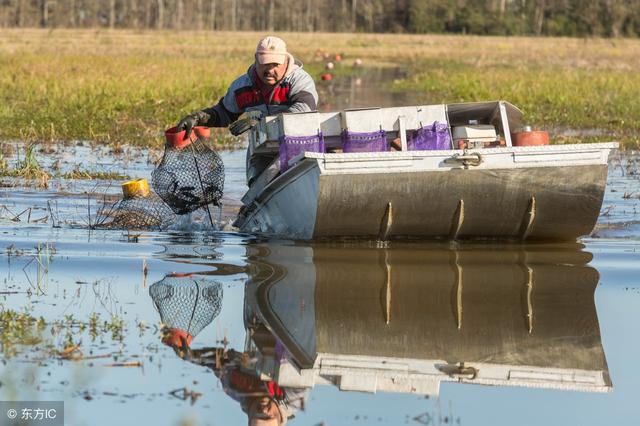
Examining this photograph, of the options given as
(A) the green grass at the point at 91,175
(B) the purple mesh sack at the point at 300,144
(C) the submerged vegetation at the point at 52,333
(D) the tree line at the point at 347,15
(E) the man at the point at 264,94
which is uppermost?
(E) the man at the point at 264,94

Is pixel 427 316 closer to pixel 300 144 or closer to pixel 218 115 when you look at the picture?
pixel 300 144

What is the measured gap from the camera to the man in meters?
10.2

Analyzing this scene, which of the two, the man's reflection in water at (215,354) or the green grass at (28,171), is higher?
the man's reflection in water at (215,354)

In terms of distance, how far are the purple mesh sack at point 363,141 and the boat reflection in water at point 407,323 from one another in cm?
84

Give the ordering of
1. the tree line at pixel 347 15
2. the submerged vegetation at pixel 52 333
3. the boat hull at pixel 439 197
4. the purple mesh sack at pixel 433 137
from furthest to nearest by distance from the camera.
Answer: the tree line at pixel 347 15 < the purple mesh sack at pixel 433 137 < the boat hull at pixel 439 197 < the submerged vegetation at pixel 52 333

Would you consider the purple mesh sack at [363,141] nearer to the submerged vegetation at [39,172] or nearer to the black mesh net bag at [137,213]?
the black mesh net bag at [137,213]

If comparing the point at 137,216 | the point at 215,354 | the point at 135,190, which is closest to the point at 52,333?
the point at 215,354

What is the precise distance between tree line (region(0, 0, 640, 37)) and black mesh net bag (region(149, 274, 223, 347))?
79422mm

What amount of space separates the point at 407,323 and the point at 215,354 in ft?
4.85

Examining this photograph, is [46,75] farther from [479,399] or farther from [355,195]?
[479,399]

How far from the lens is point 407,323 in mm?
7793

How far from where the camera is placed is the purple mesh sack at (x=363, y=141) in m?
9.78

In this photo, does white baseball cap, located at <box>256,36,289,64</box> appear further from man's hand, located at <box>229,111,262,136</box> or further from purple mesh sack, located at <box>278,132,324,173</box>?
purple mesh sack, located at <box>278,132,324,173</box>

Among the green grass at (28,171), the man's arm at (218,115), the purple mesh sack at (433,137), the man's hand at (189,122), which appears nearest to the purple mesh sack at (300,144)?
the purple mesh sack at (433,137)
